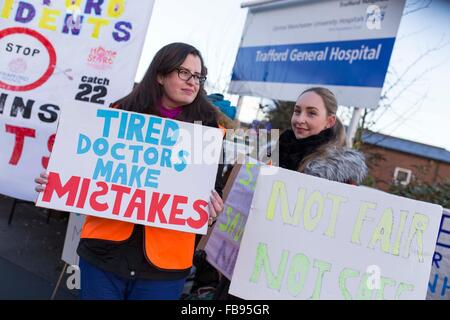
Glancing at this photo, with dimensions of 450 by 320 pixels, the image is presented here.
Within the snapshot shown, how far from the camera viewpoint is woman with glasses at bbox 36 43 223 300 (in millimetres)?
1533

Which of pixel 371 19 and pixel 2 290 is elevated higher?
pixel 371 19

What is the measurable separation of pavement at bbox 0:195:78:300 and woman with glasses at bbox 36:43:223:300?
69.7 inches

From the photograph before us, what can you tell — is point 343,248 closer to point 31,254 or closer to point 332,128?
point 332,128

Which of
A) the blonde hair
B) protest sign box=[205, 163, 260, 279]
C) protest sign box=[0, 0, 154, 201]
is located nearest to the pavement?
protest sign box=[0, 0, 154, 201]

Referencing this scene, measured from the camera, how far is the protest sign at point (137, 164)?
62.8 inches

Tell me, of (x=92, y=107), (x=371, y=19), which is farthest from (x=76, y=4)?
(x=371, y=19)

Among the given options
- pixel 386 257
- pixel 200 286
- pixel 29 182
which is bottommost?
pixel 200 286

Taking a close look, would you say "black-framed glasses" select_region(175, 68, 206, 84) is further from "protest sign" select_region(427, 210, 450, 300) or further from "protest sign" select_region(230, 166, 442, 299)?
"protest sign" select_region(427, 210, 450, 300)

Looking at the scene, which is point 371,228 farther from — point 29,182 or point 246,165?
point 29,182

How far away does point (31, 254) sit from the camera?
12.4 ft

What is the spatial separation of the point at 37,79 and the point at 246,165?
1.56m

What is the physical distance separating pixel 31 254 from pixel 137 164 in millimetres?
2752

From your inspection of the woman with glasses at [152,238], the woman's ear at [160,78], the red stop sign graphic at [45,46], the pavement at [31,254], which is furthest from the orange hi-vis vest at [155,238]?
the pavement at [31,254]

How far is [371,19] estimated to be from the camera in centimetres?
346
